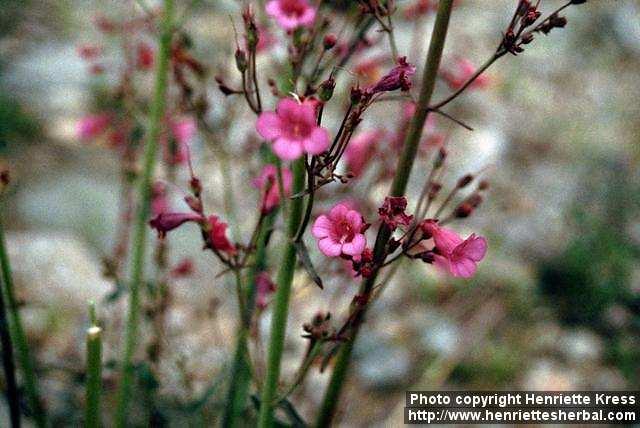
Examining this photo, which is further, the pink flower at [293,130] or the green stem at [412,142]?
the green stem at [412,142]

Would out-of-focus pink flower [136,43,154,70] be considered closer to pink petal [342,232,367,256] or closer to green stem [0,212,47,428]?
green stem [0,212,47,428]

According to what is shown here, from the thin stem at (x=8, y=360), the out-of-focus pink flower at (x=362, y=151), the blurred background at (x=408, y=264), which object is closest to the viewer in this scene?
the thin stem at (x=8, y=360)

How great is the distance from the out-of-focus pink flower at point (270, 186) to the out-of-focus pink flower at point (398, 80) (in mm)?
330

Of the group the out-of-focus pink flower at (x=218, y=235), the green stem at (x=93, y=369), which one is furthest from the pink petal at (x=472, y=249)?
the green stem at (x=93, y=369)

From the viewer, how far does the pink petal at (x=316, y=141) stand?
1104 mm

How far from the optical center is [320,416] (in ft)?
5.44

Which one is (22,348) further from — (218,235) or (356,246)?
(356,246)

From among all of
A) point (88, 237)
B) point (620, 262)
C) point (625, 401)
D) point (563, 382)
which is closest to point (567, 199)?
point (620, 262)

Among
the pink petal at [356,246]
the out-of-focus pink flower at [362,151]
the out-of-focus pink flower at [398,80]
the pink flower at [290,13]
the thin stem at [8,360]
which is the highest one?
the out-of-focus pink flower at [362,151]

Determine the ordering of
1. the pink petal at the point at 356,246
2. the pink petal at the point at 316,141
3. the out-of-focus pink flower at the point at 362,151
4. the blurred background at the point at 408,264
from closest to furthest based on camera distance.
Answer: the pink petal at the point at 316,141 < the pink petal at the point at 356,246 < the out-of-focus pink flower at the point at 362,151 < the blurred background at the point at 408,264

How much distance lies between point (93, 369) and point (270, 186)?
0.49m

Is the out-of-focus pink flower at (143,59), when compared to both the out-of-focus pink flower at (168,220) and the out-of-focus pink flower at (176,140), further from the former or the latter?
the out-of-focus pink flower at (168,220)

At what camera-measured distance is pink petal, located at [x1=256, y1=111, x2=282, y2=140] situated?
1.15 m

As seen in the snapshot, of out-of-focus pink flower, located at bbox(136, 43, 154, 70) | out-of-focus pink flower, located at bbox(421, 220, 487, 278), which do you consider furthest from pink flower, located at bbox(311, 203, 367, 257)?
out-of-focus pink flower, located at bbox(136, 43, 154, 70)
